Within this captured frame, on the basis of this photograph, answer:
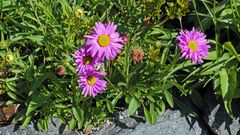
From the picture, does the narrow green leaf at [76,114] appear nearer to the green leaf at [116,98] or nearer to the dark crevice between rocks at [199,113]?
the green leaf at [116,98]

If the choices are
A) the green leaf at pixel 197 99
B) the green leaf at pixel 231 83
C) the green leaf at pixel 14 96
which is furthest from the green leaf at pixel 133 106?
the green leaf at pixel 14 96

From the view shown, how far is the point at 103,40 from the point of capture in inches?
79.4

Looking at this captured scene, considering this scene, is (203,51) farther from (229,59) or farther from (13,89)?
(13,89)

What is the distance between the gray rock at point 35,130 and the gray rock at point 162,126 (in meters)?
0.17

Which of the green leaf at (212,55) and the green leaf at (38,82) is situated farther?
the green leaf at (212,55)

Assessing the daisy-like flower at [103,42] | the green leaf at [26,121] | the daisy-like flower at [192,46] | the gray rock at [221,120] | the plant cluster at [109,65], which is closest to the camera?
the daisy-like flower at [103,42]

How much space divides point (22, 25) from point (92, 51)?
27.9 inches

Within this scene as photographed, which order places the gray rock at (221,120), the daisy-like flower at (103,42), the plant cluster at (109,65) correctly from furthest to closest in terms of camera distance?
the gray rock at (221,120) < the plant cluster at (109,65) < the daisy-like flower at (103,42)

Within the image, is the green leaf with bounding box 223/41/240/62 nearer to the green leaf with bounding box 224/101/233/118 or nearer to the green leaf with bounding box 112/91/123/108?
the green leaf with bounding box 224/101/233/118

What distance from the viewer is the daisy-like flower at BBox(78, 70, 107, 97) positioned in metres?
2.12

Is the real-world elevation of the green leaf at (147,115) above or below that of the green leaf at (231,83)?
below

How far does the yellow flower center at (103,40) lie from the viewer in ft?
6.57

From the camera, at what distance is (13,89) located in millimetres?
2533

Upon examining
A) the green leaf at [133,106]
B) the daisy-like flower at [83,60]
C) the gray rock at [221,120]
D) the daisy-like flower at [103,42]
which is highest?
the daisy-like flower at [103,42]
